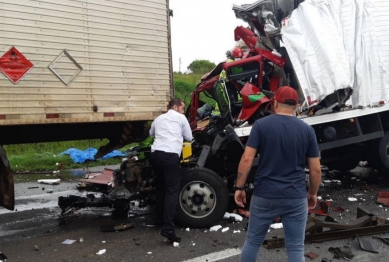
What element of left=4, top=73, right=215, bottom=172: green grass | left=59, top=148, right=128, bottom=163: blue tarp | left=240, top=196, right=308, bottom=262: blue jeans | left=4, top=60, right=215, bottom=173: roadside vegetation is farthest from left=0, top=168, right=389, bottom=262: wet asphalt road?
left=59, top=148, right=128, bottom=163: blue tarp

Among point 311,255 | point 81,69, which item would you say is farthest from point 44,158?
point 311,255

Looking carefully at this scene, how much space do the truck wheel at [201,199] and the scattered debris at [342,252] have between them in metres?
1.52

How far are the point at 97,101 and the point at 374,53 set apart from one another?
4.14m

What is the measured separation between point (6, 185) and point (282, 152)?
3459 mm

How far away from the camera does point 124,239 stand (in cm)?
522

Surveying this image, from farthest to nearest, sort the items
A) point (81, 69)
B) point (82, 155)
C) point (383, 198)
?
point (82, 155) → point (383, 198) → point (81, 69)


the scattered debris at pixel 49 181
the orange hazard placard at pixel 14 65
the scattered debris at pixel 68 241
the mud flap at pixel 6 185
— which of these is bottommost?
the scattered debris at pixel 49 181

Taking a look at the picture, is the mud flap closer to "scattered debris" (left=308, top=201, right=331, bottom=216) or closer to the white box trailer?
the white box trailer

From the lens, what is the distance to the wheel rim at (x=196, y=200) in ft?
18.2

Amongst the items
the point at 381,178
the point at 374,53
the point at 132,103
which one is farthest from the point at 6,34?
the point at 381,178

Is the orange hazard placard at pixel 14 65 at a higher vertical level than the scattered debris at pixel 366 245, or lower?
higher

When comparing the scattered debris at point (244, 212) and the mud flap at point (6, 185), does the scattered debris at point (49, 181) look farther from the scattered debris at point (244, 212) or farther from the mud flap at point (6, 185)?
the scattered debris at point (244, 212)

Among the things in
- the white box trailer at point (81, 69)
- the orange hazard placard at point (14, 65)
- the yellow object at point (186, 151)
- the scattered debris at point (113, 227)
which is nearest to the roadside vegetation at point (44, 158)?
the white box trailer at point (81, 69)

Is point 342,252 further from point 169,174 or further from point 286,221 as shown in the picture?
point 169,174
